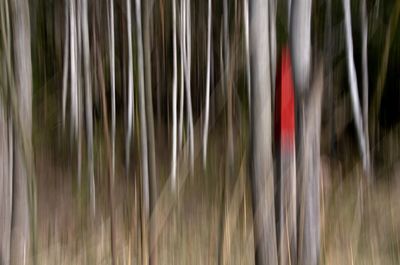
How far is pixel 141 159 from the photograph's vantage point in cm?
85

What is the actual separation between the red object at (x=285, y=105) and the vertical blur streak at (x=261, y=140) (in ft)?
0.05

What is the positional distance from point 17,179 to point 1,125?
9 cm

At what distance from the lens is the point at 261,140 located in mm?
691

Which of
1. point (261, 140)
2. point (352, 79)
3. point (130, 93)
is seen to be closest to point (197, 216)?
point (130, 93)

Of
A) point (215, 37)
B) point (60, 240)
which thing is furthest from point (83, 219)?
point (215, 37)

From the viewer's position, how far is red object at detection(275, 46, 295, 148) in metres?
0.66

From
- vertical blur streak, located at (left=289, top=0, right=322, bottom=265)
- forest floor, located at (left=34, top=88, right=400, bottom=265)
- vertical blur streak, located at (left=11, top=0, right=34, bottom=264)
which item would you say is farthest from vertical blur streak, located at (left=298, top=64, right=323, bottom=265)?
vertical blur streak, located at (left=11, top=0, right=34, bottom=264)

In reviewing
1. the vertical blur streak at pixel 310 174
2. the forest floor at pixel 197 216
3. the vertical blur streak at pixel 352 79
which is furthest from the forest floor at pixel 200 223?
the vertical blur streak at pixel 310 174

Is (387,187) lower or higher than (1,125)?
lower

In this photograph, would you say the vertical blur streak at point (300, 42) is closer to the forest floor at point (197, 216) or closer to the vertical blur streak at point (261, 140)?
the vertical blur streak at point (261, 140)

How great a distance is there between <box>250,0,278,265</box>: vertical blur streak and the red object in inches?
0.7

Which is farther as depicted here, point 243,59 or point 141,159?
point 243,59

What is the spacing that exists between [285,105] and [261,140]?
53 mm

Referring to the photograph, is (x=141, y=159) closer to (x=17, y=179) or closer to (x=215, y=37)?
(x=17, y=179)
